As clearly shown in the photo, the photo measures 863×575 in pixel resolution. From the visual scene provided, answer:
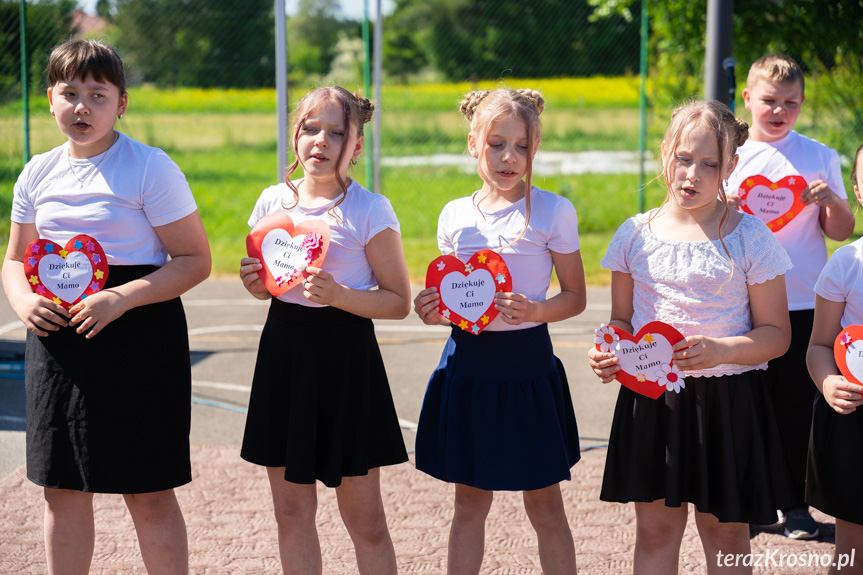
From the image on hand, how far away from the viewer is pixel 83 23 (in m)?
11.2

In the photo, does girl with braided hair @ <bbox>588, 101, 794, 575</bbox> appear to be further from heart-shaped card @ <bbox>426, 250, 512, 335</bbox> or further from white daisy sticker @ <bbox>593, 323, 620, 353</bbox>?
heart-shaped card @ <bbox>426, 250, 512, 335</bbox>

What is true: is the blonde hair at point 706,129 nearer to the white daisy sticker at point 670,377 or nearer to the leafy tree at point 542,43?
the white daisy sticker at point 670,377

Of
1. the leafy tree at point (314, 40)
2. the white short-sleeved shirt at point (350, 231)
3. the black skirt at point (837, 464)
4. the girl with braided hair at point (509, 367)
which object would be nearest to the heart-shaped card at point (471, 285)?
the girl with braided hair at point (509, 367)

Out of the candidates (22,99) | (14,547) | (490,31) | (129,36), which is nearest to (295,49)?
(490,31)

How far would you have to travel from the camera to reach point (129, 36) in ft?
47.6

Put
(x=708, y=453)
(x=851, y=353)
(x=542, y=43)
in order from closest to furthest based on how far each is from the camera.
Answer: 1. (x=851, y=353)
2. (x=708, y=453)
3. (x=542, y=43)

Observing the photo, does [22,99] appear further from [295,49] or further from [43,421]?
[295,49]

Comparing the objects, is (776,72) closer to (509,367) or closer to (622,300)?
(622,300)

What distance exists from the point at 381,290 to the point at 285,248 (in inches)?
13.2

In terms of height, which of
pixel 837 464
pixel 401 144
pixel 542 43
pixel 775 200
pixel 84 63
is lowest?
pixel 837 464

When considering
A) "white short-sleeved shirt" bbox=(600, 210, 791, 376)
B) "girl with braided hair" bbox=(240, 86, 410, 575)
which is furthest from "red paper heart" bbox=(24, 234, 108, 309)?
"white short-sleeved shirt" bbox=(600, 210, 791, 376)

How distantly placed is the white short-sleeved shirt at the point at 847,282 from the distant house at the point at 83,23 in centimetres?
872

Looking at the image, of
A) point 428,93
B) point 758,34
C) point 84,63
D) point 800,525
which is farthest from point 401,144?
point 84,63

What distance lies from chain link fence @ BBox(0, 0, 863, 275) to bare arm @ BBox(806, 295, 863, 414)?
137cm
